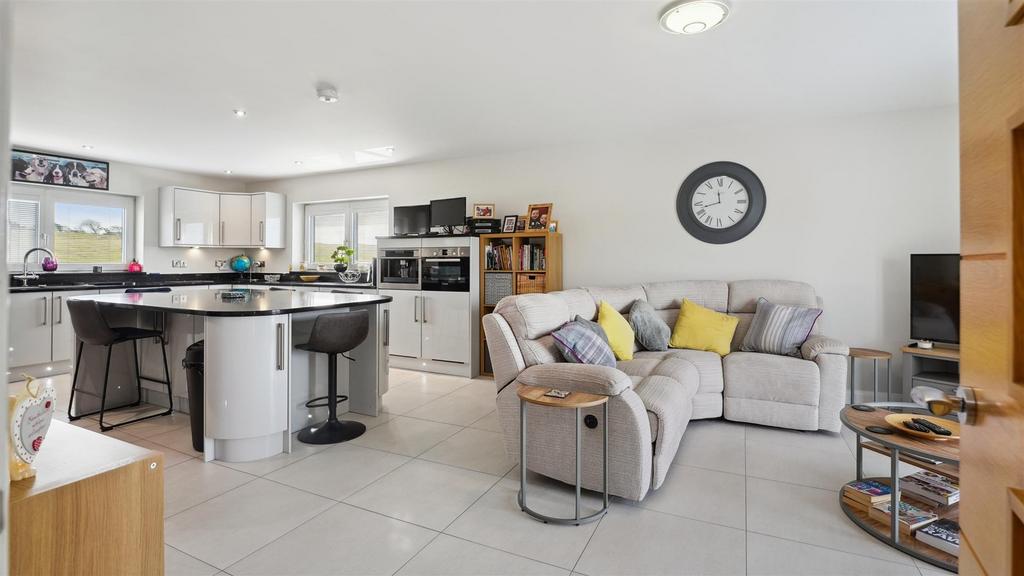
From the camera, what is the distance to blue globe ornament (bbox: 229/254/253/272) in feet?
23.1

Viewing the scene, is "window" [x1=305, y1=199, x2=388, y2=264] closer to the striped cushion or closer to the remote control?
the striped cushion

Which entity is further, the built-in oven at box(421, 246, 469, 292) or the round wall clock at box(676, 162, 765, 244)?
the built-in oven at box(421, 246, 469, 292)

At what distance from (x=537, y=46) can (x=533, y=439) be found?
2245 millimetres

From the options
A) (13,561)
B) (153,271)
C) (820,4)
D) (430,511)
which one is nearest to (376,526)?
(430,511)

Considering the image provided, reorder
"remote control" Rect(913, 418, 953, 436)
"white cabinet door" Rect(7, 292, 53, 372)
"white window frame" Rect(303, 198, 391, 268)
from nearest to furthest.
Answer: "remote control" Rect(913, 418, 953, 436), "white cabinet door" Rect(7, 292, 53, 372), "white window frame" Rect(303, 198, 391, 268)

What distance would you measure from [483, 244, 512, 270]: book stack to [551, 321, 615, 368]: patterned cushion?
88.3 inches

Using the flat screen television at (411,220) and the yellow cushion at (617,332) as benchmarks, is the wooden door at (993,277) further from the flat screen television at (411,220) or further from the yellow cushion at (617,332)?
the flat screen television at (411,220)

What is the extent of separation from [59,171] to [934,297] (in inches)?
335

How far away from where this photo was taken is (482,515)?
7.40ft

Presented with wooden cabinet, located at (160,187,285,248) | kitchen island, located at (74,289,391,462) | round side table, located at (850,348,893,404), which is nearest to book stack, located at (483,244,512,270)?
kitchen island, located at (74,289,391,462)

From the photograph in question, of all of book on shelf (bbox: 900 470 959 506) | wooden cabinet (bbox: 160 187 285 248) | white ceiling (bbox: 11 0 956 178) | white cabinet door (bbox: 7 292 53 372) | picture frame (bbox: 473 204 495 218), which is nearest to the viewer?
book on shelf (bbox: 900 470 959 506)

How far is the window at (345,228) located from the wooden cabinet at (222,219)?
464 mm

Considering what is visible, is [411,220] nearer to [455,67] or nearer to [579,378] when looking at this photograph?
[455,67]

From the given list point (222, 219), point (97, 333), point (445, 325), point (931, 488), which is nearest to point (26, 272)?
point (222, 219)
